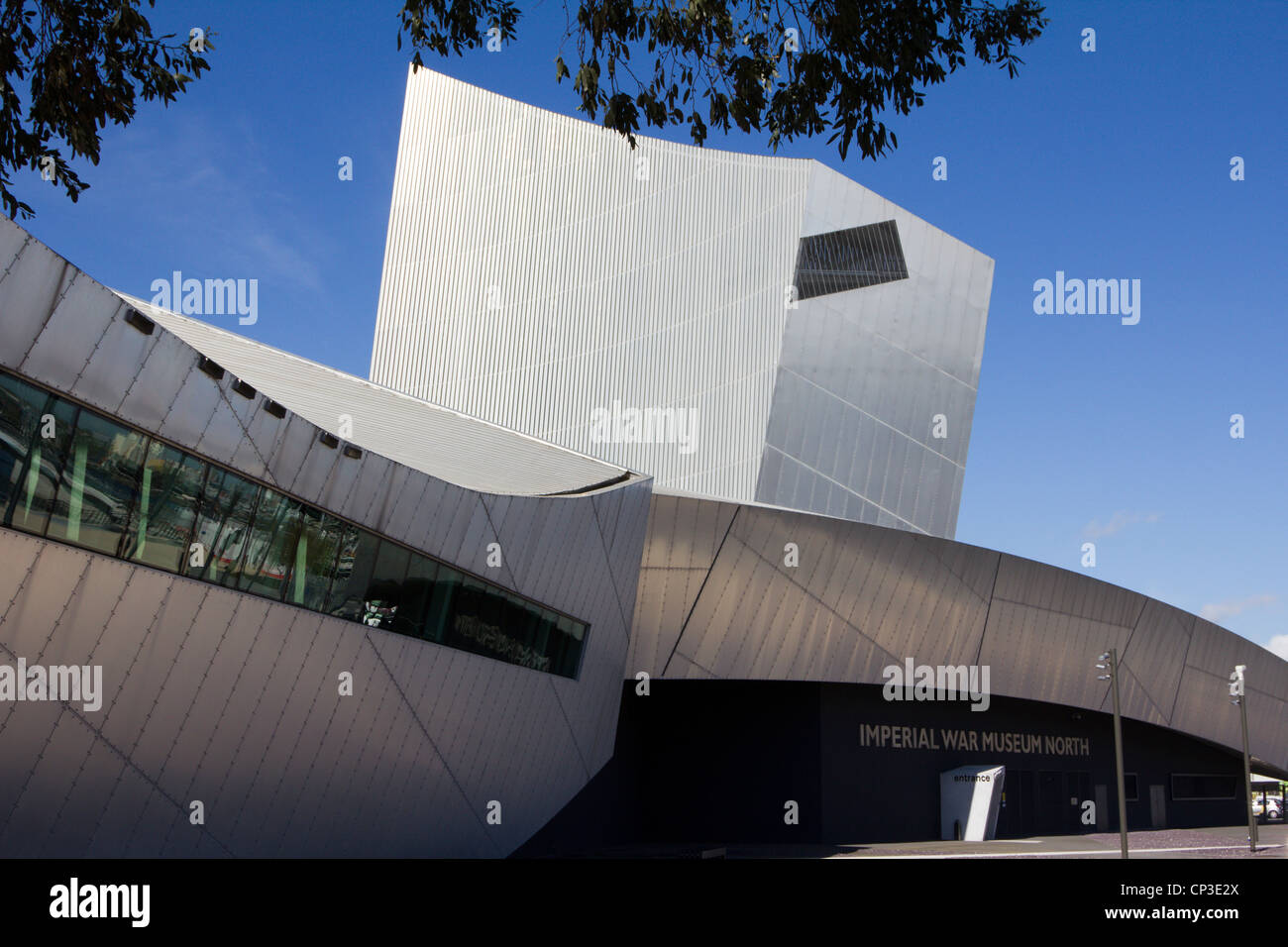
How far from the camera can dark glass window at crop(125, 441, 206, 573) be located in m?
10.1

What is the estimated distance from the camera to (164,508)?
10.4 meters

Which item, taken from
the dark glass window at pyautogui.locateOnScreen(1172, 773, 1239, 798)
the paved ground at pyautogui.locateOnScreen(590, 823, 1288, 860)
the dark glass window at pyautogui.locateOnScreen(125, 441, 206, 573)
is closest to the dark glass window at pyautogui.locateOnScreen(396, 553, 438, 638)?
the dark glass window at pyautogui.locateOnScreen(125, 441, 206, 573)

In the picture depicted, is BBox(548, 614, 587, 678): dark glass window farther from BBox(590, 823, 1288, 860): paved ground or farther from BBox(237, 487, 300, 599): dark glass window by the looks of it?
BBox(237, 487, 300, 599): dark glass window

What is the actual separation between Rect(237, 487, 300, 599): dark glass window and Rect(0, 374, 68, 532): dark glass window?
98.5 inches

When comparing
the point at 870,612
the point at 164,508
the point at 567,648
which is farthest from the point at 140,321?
the point at 870,612

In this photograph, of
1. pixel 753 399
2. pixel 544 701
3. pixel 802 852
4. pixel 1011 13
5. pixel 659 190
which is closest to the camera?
pixel 1011 13

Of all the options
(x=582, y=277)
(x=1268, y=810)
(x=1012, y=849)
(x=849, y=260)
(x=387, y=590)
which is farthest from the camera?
(x=1268, y=810)

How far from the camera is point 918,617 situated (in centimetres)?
2914

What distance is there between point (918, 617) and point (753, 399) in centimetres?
838

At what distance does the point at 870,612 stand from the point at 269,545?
19.3m

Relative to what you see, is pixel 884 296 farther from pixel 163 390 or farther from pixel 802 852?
pixel 163 390

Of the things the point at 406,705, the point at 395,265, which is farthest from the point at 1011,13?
the point at 395,265

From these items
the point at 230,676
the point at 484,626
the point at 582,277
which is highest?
the point at 582,277

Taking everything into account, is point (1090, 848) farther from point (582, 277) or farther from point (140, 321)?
point (140, 321)
